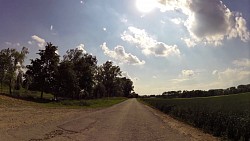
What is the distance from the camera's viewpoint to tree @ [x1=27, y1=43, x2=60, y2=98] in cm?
6007

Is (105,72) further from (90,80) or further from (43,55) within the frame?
(43,55)

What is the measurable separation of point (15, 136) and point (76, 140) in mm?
2786

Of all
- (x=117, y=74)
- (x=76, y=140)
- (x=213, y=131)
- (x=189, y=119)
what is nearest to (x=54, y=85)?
(x=189, y=119)

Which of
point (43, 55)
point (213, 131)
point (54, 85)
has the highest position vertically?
point (43, 55)

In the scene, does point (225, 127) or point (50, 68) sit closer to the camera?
point (225, 127)

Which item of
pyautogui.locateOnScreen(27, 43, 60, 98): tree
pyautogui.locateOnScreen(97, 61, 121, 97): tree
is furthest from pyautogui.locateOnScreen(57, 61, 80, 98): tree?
pyautogui.locateOnScreen(97, 61, 121, 97): tree

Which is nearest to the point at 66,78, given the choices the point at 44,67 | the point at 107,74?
the point at 44,67

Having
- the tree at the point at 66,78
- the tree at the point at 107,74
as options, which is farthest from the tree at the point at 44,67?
the tree at the point at 107,74

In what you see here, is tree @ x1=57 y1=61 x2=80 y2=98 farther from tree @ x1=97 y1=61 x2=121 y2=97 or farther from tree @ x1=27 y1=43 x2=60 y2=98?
tree @ x1=97 y1=61 x2=121 y2=97

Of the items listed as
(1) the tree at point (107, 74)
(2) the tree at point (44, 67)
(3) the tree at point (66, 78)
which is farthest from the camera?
(1) the tree at point (107, 74)

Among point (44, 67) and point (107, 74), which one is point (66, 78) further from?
point (107, 74)

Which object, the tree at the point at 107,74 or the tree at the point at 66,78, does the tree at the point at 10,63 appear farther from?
the tree at the point at 107,74

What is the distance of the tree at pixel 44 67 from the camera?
60072mm

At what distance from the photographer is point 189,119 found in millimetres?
29812
